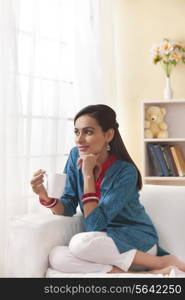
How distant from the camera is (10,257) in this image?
2197mm

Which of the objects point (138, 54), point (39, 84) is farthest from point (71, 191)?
point (138, 54)

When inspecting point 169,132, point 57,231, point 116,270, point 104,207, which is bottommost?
point 116,270

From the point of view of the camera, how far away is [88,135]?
2361mm

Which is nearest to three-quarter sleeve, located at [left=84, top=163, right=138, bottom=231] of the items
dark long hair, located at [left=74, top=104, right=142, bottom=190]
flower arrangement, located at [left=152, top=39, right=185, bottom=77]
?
dark long hair, located at [left=74, top=104, right=142, bottom=190]

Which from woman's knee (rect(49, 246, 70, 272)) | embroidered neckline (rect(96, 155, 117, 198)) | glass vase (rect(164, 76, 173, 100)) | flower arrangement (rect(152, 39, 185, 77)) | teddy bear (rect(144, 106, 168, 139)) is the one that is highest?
flower arrangement (rect(152, 39, 185, 77))

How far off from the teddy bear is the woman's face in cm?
128

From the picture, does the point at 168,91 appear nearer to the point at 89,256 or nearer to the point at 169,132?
the point at 169,132

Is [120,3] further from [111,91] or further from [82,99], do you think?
[82,99]

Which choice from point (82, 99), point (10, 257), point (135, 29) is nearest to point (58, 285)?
point (10, 257)

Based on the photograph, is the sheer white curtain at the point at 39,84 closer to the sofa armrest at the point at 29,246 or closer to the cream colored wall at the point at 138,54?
the sofa armrest at the point at 29,246

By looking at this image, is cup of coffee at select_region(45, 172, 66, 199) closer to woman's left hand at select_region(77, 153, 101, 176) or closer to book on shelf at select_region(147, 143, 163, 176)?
woman's left hand at select_region(77, 153, 101, 176)

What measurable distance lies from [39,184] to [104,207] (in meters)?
0.31

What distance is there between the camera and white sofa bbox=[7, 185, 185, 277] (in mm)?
2139

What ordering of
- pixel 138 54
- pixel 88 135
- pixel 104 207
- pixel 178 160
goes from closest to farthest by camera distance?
pixel 104 207 → pixel 88 135 → pixel 178 160 → pixel 138 54
